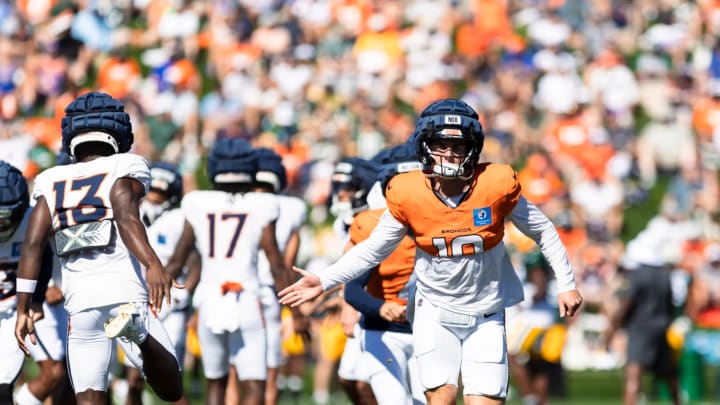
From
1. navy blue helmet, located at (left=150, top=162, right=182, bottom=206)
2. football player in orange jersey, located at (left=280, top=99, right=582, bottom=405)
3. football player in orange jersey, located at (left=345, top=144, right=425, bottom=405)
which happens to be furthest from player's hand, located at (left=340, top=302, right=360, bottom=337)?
navy blue helmet, located at (left=150, top=162, right=182, bottom=206)

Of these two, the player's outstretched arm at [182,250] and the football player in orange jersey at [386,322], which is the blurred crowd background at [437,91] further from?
the football player in orange jersey at [386,322]

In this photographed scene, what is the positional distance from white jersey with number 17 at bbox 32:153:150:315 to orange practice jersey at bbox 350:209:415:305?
1583 mm

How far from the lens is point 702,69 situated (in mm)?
23297

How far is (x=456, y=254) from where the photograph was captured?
8.18 metres

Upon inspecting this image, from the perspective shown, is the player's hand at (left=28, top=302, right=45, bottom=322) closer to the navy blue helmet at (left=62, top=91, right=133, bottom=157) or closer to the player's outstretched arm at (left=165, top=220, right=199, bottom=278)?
the navy blue helmet at (left=62, top=91, right=133, bottom=157)

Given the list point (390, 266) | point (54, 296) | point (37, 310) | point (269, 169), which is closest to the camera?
point (37, 310)

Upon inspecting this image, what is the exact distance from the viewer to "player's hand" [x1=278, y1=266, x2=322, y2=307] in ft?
26.7

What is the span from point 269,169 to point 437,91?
1149cm

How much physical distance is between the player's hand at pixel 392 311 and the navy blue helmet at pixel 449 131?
1.34 m

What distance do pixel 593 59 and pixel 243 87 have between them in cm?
538

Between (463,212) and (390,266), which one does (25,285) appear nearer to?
(390,266)

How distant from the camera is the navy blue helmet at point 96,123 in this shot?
28.3ft

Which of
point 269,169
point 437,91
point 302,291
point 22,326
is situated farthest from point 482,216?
point 437,91

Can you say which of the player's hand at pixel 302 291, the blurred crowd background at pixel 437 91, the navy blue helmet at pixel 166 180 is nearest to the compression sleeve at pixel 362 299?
the player's hand at pixel 302 291
